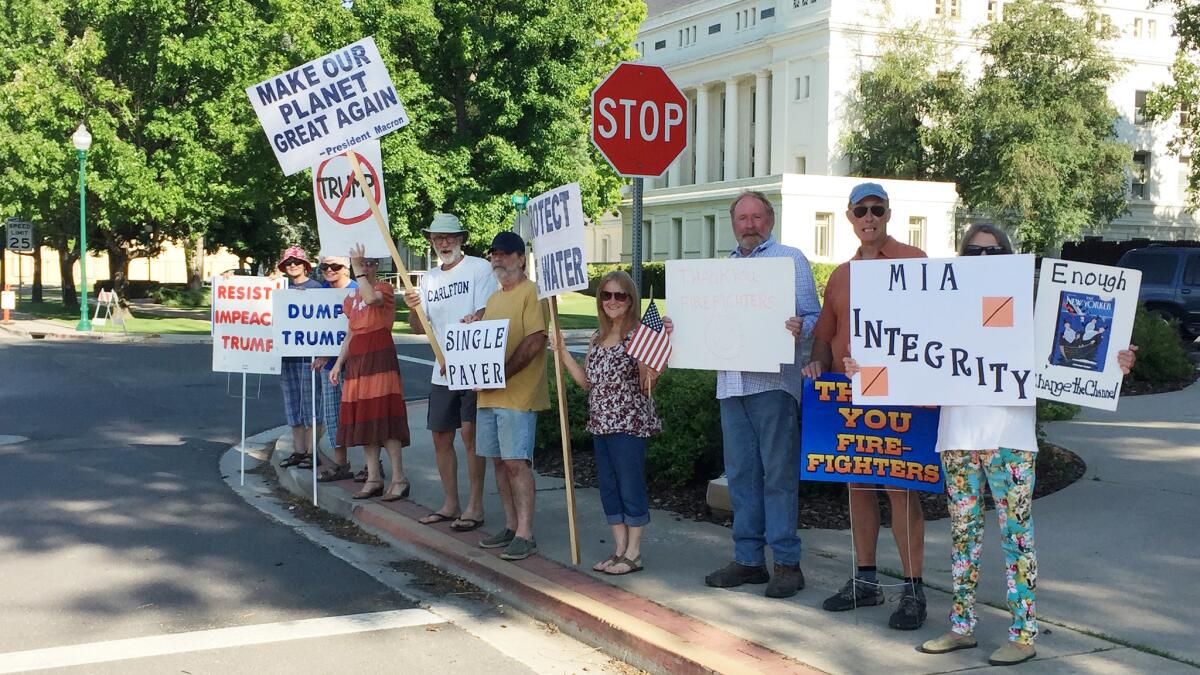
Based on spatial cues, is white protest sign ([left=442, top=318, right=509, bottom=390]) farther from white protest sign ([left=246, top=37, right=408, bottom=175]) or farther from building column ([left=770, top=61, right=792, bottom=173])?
building column ([left=770, top=61, right=792, bottom=173])

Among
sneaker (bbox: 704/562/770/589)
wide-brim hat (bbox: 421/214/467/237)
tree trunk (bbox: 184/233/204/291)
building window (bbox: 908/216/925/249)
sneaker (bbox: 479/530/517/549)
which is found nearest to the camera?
sneaker (bbox: 704/562/770/589)

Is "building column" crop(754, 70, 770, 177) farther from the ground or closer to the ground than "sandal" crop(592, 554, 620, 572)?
farther from the ground

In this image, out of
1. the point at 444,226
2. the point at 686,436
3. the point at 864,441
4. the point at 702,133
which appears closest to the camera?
the point at 864,441

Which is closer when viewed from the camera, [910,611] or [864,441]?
[910,611]

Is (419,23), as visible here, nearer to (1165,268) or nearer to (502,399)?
(1165,268)

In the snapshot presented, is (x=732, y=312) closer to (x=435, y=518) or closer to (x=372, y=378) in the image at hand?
(x=435, y=518)

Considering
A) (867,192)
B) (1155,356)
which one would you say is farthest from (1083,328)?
(1155,356)

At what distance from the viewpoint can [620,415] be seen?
6.80 m

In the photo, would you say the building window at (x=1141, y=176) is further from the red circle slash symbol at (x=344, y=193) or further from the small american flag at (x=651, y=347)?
the small american flag at (x=651, y=347)

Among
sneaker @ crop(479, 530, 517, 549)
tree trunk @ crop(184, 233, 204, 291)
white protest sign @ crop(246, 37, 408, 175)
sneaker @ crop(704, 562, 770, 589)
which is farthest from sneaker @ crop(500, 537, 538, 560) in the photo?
tree trunk @ crop(184, 233, 204, 291)

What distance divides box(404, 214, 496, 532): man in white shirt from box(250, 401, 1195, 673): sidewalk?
0.37m

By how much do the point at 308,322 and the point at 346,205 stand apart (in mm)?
1365

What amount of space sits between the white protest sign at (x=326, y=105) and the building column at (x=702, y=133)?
75.5 meters

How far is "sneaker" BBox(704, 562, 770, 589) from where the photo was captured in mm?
6504
